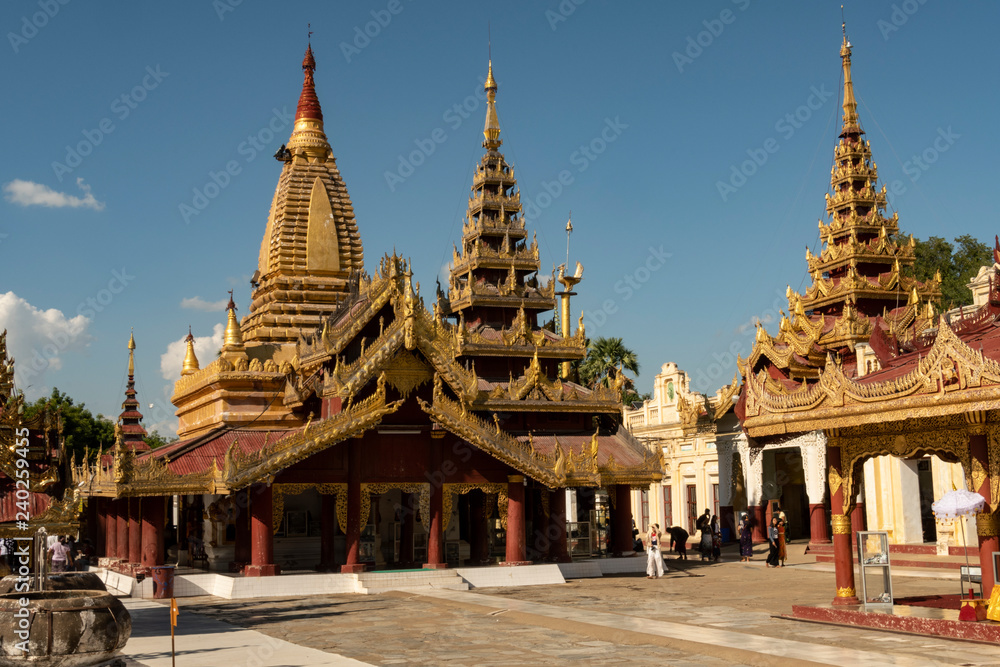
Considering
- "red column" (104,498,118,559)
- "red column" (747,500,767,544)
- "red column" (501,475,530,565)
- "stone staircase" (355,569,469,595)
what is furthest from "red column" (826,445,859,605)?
"red column" (747,500,767,544)

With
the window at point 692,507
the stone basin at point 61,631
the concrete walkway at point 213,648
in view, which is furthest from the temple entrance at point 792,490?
the stone basin at point 61,631

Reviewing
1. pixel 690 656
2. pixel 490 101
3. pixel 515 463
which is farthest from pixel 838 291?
pixel 690 656

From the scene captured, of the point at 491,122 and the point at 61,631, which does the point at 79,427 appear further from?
the point at 61,631

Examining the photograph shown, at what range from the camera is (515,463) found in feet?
88.3

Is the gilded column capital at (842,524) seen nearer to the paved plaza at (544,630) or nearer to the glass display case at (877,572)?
the glass display case at (877,572)

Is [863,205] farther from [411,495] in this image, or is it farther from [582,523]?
[411,495]

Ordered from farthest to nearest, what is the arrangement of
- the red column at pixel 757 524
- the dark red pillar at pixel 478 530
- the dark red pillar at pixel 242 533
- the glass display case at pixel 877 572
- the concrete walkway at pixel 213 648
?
the red column at pixel 757 524 → the dark red pillar at pixel 478 530 → the dark red pillar at pixel 242 533 → the glass display case at pixel 877 572 → the concrete walkway at pixel 213 648

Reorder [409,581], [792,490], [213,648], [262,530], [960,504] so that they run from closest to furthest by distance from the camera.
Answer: [960,504] → [213,648] → [262,530] → [409,581] → [792,490]

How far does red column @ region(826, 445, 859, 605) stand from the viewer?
17.9 metres

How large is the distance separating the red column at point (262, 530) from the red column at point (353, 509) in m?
1.72

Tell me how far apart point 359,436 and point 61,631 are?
15265 millimetres

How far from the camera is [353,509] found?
2586 centimetres

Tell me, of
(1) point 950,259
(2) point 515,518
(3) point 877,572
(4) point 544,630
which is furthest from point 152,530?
(1) point 950,259

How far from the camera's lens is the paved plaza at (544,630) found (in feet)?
47.3
